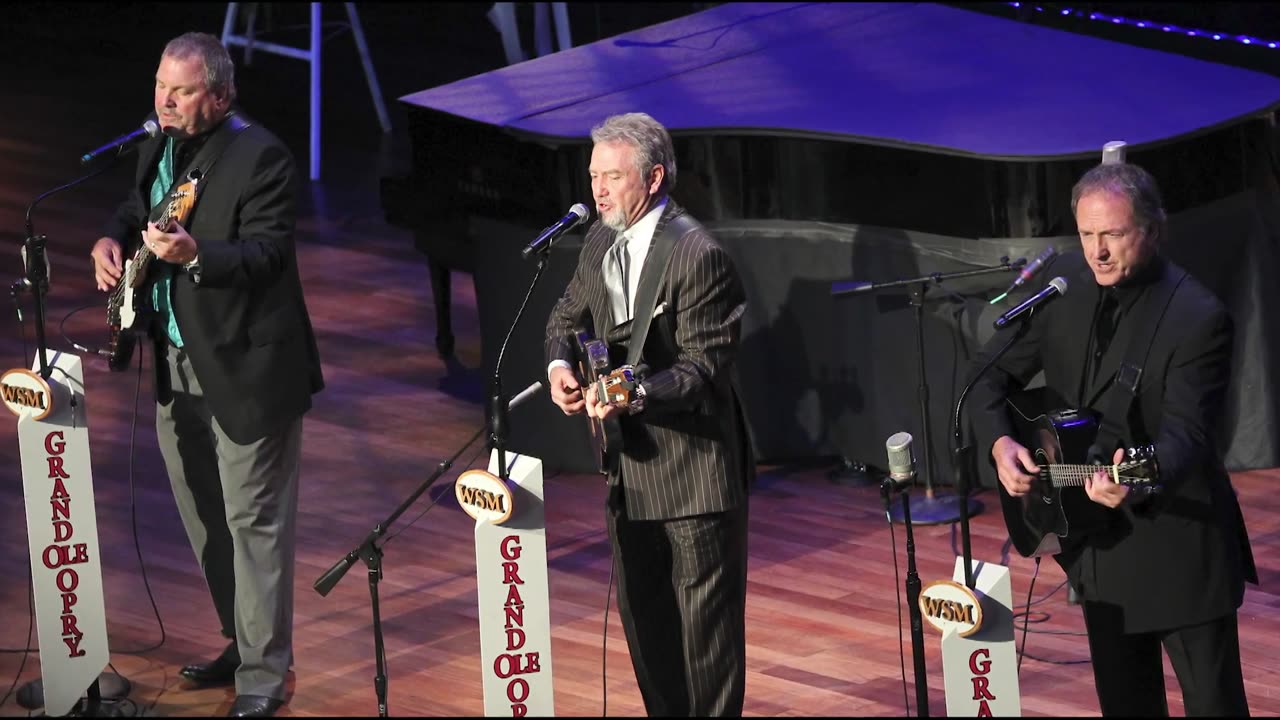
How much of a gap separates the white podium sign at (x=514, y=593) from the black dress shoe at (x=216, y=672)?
131cm

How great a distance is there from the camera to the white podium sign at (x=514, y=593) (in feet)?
14.2

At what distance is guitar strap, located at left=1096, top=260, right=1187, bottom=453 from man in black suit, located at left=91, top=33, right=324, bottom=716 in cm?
211

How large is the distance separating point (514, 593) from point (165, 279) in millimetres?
1349

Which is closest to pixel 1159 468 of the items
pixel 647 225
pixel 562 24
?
pixel 647 225

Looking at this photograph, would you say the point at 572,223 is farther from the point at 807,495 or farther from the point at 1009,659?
the point at 807,495

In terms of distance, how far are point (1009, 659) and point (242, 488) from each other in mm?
2100

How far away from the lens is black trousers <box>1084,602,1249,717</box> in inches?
153

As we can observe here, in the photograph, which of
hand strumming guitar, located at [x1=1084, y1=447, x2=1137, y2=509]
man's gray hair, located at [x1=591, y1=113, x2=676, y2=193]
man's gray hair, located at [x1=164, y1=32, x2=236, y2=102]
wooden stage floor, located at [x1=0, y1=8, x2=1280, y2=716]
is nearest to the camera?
hand strumming guitar, located at [x1=1084, y1=447, x2=1137, y2=509]

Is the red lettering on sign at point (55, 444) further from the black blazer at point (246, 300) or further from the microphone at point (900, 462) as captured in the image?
the microphone at point (900, 462)

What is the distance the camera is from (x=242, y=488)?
506 cm

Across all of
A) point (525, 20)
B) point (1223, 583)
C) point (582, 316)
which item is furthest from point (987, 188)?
point (525, 20)

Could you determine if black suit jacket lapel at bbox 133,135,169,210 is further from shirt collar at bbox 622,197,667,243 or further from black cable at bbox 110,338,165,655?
shirt collar at bbox 622,197,667,243

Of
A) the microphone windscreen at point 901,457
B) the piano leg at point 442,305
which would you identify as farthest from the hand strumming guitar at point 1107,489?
the piano leg at point 442,305

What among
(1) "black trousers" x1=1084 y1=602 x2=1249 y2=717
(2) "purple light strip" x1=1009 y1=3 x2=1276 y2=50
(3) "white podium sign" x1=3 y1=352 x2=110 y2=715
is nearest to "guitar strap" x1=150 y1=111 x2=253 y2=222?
(3) "white podium sign" x1=3 y1=352 x2=110 y2=715
